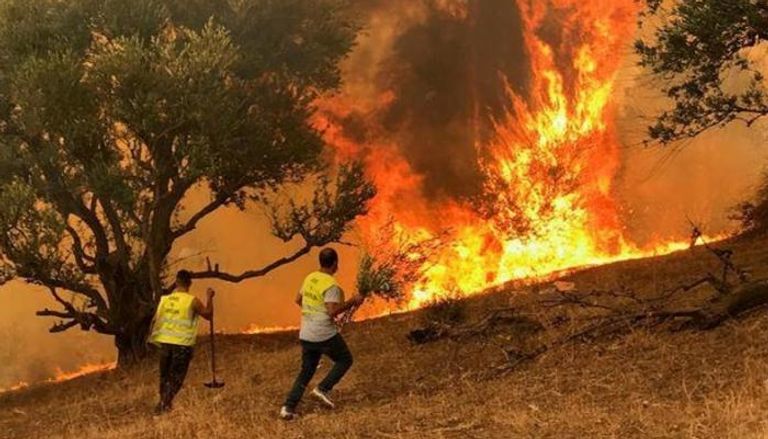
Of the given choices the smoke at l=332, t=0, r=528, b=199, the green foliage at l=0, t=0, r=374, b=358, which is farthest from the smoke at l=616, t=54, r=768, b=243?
the green foliage at l=0, t=0, r=374, b=358

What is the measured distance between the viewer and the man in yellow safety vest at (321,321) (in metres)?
9.82

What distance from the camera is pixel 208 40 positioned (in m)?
18.3

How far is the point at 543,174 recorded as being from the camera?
2827 cm

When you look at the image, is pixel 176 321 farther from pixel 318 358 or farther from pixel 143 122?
pixel 143 122

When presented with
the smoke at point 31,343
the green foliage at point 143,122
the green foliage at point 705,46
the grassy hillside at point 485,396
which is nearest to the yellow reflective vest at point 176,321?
the grassy hillside at point 485,396

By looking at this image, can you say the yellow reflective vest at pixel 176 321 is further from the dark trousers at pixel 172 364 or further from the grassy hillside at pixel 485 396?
Result: the grassy hillside at pixel 485 396

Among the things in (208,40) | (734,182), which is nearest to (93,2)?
(208,40)

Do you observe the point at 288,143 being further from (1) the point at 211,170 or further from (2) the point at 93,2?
(2) the point at 93,2

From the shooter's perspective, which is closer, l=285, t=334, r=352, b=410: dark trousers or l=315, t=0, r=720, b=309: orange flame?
l=285, t=334, r=352, b=410: dark trousers

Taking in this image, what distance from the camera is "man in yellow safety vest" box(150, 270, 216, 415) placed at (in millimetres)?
11406

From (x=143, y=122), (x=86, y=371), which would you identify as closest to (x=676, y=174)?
(x=143, y=122)

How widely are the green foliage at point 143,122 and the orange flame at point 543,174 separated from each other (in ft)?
22.6

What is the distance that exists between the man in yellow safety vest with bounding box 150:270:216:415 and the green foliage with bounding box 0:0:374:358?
759cm

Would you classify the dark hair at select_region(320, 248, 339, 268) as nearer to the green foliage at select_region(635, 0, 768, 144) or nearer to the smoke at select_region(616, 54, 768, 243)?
the green foliage at select_region(635, 0, 768, 144)
